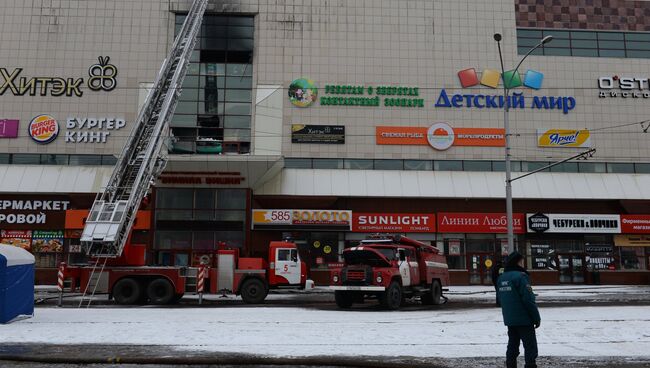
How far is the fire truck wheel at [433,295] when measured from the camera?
21.1 metres

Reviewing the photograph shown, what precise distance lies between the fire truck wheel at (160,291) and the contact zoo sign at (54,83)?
20.5m

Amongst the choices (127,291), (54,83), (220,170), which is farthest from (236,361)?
(54,83)

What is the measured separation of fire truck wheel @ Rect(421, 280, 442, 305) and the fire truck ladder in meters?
12.4

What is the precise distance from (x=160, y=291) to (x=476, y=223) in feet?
72.3

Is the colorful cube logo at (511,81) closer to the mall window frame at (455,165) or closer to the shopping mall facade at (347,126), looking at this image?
the shopping mall facade at (347,126)

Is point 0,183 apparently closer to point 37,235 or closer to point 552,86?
point 37,235

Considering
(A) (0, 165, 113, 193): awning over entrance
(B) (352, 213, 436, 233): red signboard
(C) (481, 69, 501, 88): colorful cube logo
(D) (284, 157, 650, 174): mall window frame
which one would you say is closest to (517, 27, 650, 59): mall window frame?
(C) (481, 69, 501, 88): colorful cube logo

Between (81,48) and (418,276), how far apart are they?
29.4 meters

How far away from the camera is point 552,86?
37562 mm

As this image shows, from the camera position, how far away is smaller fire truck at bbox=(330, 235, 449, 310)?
60.3 feet

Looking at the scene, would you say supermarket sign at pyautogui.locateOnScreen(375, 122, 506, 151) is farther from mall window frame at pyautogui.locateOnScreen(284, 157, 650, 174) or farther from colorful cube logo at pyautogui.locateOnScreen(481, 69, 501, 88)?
colorful cube logo at pyautogui.locateOnScreen(481, 69, 501, 88)

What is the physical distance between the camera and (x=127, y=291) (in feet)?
66.6

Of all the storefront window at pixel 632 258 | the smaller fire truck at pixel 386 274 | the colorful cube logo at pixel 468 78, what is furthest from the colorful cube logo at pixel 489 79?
the smaller fire truck at pixel 386 274

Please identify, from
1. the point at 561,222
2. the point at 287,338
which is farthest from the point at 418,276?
the point at 561,222
